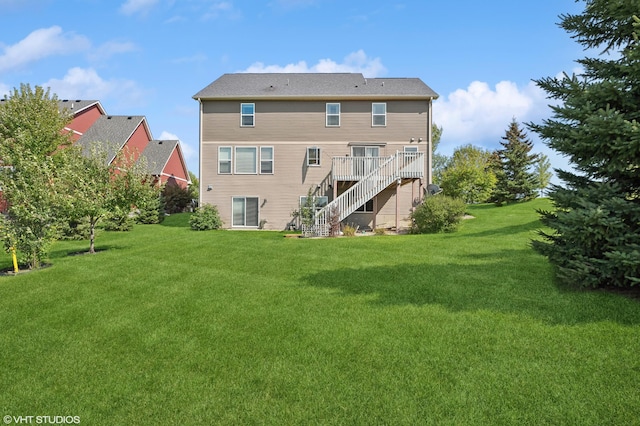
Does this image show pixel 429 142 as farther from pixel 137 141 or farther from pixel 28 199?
pixel 137 141

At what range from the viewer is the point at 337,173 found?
1978 cm

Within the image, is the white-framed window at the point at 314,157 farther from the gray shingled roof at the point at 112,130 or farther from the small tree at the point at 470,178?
the gray shingled roof at the point at 112,130

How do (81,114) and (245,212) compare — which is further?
(81,114)

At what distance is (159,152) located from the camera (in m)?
35.5

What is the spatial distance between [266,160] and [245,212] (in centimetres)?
315

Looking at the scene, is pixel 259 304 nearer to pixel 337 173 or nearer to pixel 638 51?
pixel 638 51

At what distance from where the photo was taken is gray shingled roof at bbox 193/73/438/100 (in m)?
21.3

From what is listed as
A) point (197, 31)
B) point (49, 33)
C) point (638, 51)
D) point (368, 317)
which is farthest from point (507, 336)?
point (49, 33)

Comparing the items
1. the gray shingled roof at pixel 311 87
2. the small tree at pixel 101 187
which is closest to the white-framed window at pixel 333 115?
the gray shingled roof at pixel 311 87

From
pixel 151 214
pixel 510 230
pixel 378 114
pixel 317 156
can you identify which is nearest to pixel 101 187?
pixel 317 156

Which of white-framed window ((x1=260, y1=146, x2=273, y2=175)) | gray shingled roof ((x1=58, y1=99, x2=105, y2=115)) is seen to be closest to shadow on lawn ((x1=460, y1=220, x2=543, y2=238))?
white-framed window ((x1=260, y1=146, x2=273, y2=175))

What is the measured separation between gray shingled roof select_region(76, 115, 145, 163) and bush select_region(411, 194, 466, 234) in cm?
2512

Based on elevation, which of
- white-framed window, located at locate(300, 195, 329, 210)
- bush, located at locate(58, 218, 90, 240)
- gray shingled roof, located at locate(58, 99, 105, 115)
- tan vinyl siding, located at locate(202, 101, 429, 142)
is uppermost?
gray shingled roof, located at locate(58, 99, 105, 115)

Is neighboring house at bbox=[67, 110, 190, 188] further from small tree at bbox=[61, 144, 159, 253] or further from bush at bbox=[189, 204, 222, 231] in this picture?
small tree at bbox=[61, 144, 159, 253]
